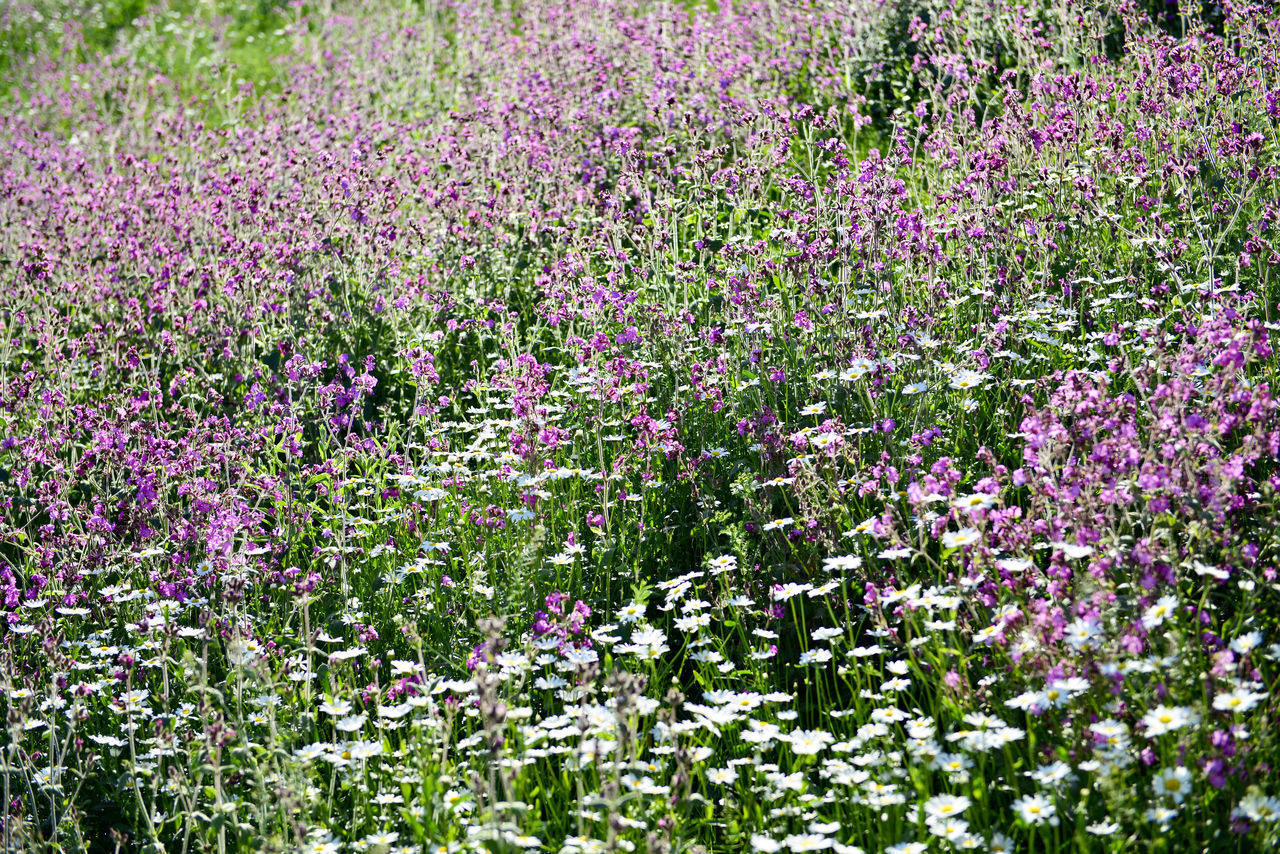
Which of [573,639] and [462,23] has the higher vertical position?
[462,23]

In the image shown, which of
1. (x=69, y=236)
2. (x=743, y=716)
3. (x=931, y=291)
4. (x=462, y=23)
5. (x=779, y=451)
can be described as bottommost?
(x=743, y=716)

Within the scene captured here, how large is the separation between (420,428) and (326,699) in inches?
85.1

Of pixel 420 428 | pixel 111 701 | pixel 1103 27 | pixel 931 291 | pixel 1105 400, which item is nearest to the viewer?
pixel 1105 400

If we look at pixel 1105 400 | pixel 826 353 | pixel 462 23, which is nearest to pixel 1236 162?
pixel 826 353

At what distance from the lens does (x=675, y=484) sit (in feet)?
13.6

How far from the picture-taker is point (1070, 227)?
4.82 m

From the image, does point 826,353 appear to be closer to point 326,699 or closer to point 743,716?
point 743,716

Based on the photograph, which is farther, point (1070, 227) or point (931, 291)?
point (1070, 227)

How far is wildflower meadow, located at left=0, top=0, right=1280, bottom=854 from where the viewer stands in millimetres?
2608

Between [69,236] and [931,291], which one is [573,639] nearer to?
[931,291]

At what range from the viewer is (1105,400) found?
116 inches

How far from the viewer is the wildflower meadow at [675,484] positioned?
261 cm

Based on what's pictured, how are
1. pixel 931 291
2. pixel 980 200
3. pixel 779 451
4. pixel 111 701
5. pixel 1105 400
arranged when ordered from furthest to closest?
pixel 980 200 < pixel 931 291 < pixel 779 451 < pixel 111 701 < pixel 1105 400

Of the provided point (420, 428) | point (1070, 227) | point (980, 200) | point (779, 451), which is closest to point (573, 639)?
point (779, 451)
